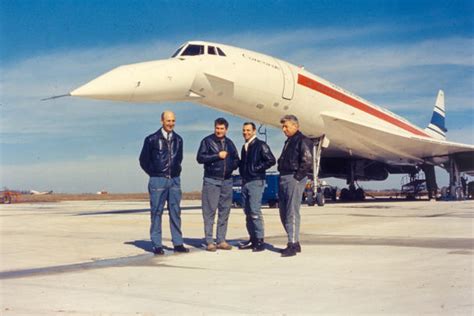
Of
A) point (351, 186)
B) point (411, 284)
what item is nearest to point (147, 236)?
point (411, 284)

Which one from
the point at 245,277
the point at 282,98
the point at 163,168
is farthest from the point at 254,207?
the point at 282,98

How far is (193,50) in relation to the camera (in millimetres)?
15930

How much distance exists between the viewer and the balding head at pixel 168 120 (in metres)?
7.78

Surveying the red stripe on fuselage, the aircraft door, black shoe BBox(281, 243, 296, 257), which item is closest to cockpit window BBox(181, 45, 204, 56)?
the aircraft door

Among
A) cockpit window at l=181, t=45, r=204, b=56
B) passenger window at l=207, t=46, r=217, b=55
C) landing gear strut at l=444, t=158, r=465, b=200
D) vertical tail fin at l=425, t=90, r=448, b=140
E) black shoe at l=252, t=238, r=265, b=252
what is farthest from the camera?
vertical tail fin at l=425, t=90, r=448, b=140

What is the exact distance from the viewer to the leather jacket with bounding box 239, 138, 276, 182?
7859 millimetres

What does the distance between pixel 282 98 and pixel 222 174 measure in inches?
408

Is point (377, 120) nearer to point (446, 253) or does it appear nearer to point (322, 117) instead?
point (322, 117)

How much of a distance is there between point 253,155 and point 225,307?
4068mm

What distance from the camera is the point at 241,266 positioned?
6145mm

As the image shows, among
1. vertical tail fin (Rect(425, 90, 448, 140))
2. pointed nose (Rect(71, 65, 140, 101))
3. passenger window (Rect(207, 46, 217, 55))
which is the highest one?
vertical tail fin (Rect(425, 90, 448, 140))

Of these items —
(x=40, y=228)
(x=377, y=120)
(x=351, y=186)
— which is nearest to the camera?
(x=40, y=228)

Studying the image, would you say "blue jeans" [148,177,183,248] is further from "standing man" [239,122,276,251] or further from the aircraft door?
the aircraft door

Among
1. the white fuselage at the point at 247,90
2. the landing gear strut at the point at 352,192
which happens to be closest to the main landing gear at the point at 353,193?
the landing gear strut at the point at 352,192
